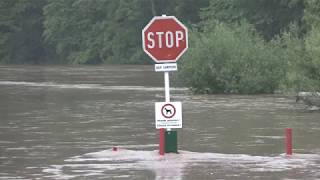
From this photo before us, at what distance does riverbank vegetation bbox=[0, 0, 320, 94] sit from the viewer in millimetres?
40156

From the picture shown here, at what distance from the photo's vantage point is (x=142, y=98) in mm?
36781

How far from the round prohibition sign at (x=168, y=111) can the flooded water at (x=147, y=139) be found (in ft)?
2.74

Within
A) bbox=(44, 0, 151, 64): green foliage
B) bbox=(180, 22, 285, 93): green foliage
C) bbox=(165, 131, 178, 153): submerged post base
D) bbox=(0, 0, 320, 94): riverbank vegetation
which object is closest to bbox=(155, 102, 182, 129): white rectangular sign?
bbox=(165, 131, 178, 153): submerged post base

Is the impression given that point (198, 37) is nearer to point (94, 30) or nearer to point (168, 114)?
point (168, 114)

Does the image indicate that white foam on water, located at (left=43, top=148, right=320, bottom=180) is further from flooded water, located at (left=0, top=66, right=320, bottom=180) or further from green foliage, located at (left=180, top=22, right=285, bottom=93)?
green foliage, located at (left=180, top=22, right=285, bottom=93)

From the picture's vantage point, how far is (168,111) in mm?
16406

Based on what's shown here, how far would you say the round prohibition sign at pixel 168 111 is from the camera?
1636 cm

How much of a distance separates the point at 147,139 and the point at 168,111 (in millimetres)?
4061

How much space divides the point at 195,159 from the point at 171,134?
0.94 meters

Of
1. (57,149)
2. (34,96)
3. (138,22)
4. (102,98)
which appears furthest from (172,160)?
(138,22)

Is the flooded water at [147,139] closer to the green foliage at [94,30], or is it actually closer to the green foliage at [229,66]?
the green foliage at [229,66]

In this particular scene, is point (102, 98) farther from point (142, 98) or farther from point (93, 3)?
point (93, 3)

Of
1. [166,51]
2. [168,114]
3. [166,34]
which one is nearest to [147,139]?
[168,114]

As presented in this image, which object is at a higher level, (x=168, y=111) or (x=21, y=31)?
(x=21, y=31)
